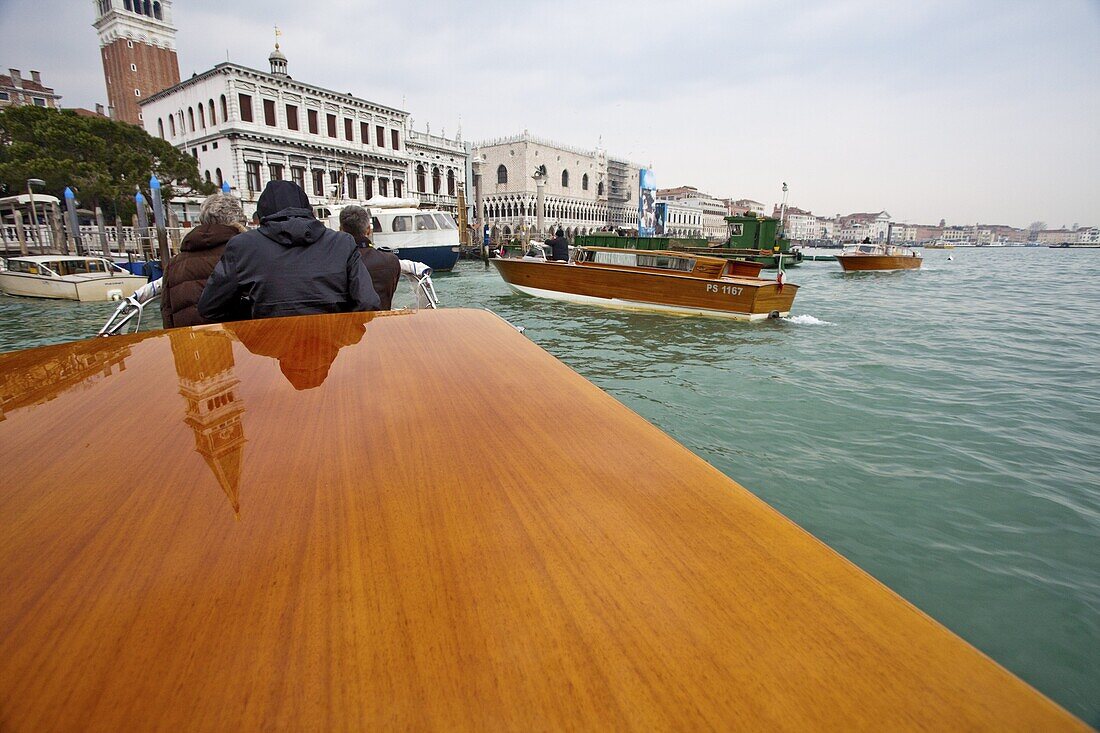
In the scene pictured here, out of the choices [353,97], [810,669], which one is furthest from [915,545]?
[353,97]

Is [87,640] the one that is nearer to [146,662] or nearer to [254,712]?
[146,662]

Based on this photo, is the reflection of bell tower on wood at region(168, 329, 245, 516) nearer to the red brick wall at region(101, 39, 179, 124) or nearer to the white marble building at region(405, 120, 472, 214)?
the white marble building at region(405, 120, 472, 214)

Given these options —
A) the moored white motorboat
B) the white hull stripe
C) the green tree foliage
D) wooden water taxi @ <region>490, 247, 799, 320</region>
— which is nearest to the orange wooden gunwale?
the white hull stripe

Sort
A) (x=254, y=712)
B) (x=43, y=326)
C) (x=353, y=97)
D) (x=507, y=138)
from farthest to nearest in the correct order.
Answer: (x=507, y=138), (x=353, y=97), (x=43, y=326), (x=254, y=712)

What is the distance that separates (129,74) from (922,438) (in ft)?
198

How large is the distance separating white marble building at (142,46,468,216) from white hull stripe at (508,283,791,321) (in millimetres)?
19007

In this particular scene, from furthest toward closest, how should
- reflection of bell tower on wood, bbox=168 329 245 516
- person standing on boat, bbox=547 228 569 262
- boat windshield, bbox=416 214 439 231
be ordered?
1. boat windshield, bbox=416 214 439 231
2. person standing on boat, bbox=547 228 569 262
3. reflection of bell tower on wood, bbox=168 329 245 516

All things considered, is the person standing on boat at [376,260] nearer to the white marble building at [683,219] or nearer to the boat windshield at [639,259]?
the boat windshield at [639,259]

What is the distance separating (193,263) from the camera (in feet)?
9.16

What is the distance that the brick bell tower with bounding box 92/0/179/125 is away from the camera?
41594 mm

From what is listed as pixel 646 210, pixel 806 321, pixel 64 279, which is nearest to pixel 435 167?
pixel 646 210

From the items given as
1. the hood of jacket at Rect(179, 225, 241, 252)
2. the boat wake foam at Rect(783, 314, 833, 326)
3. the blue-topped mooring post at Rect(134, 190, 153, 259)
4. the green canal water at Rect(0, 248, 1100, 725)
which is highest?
the blue-topped mooring post at Rect(134, 190, 153, 259)

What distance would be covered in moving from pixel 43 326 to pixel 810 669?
41.1ft

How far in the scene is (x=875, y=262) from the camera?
69.8ft
